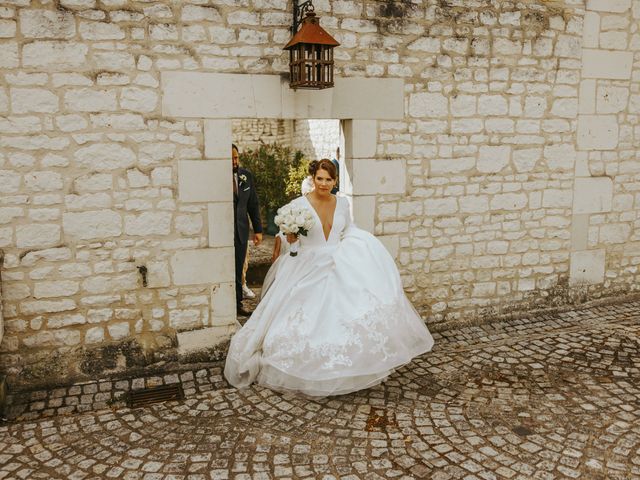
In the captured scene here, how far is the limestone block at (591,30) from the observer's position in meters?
6.09

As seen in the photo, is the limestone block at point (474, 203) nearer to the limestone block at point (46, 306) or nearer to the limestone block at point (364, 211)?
the limestone block at point (364, 211)

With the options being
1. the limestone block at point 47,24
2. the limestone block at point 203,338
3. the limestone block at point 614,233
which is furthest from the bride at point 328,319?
the limestone block at point 614,233

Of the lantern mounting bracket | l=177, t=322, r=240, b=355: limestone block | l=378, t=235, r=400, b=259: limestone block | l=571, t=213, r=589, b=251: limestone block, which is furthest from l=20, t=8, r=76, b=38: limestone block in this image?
l=571, t=213, r=589, b=251: limestone block

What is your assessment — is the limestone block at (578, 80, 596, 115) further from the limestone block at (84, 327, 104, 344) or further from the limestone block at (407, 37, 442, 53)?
the limestone block at (84, 327, 104, 344)

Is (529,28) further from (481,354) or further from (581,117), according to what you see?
(481,354)

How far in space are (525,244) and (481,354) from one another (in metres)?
1.53

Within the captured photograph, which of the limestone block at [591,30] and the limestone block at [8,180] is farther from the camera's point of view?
the limestone block at [591,30]

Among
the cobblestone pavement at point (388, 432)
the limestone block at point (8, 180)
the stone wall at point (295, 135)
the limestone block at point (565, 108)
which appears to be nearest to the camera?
the cobblestone pavement at point (388, 432)

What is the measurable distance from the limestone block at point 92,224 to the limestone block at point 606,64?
5.12 meters

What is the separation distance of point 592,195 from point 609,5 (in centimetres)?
208

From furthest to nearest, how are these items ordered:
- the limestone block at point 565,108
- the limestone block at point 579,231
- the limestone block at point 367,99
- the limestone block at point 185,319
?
the limestone block at point 579,231 < the limestone block at point 565,108 < the limestone block at point 367,99 < the limestone block at point 185,319

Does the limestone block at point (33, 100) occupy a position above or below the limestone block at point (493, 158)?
above

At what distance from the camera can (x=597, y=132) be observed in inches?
251

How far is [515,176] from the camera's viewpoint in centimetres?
602
